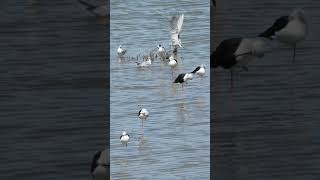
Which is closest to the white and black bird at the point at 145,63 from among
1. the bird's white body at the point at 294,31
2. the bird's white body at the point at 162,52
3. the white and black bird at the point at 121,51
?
the white and black bird at the point at 121,51

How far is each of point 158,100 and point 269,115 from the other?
1.36m

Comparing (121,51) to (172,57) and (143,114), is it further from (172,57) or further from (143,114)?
(143,114)

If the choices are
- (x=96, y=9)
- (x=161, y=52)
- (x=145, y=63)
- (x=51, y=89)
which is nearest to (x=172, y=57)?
(x=161, y=52)

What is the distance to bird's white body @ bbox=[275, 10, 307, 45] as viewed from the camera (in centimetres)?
1839

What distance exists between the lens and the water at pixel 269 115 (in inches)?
460

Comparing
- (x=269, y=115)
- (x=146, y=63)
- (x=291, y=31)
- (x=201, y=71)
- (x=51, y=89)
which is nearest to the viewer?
(x=269, y=115)

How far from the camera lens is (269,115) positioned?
1414cm

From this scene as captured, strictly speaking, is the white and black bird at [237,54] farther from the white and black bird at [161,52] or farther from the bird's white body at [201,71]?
the white and black bird at [161,52]

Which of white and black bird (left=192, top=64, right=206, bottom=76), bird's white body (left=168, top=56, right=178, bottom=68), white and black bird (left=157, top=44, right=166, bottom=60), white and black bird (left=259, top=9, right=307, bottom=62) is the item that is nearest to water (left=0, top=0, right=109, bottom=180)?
white and black bird (left=157, top=44, right=166, bottom=60)

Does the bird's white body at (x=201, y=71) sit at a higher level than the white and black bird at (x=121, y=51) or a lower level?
lower

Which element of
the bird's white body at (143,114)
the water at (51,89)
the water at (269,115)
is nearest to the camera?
the water at (269,115)

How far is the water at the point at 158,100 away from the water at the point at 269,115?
283mm

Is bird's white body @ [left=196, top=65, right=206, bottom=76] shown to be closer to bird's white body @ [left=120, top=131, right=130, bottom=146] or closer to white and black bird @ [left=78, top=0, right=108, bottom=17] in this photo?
bird's white body @ [left=120, top=131, right=130, bottom=146]

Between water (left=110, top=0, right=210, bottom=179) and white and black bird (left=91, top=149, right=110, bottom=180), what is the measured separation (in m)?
0.10
